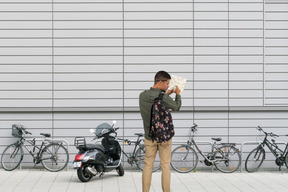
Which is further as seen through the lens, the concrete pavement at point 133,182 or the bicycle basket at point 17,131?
the bicycle basket at point 17,131

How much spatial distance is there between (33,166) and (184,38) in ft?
14.9

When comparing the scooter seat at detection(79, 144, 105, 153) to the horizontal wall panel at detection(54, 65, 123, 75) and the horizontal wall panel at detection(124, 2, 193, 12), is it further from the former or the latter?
the horizontal wall panel at detection(124, 2, 193, 12)

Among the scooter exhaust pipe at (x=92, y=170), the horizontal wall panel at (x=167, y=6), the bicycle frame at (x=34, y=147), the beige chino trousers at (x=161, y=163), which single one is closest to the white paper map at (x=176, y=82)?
the beige chino trousers at (x=161, y=163)

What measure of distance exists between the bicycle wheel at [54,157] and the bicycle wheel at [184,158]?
2.39 m

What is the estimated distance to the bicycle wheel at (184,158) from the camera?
10656 mm

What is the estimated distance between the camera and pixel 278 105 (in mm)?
11242

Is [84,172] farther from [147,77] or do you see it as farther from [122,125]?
[147,77]

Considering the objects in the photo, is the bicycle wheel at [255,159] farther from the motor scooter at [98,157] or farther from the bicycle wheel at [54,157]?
the bicycle wheel at [54,157]

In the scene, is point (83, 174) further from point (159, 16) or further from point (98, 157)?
point (159, 16)

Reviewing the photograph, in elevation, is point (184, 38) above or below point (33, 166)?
above

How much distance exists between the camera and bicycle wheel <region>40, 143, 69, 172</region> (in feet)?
34.7

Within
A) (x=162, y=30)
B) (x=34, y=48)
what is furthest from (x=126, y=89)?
(x=34, y=48)

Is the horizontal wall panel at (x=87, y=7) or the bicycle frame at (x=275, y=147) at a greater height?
the horizontal wall panel at (x=87, y=7)

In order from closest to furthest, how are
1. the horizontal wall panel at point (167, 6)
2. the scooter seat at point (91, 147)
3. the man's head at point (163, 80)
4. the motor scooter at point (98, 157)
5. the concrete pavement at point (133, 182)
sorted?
the man's head at point (163, 80), the concrete pavement at point (133, 182), the motor scooter at point (98, 157), the scooter seat at point (91, 147), the horizontal wall panel at point (167, 6)
